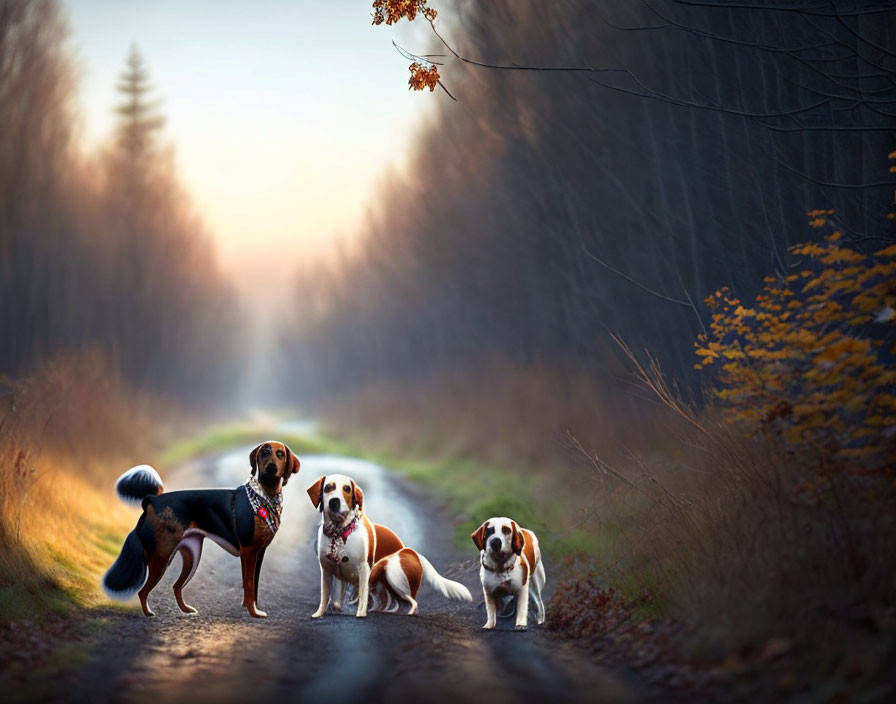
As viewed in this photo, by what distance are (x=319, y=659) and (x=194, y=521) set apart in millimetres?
2039

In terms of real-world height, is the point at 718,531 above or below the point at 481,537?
below

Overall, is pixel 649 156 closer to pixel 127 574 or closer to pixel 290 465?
pixel 290 465

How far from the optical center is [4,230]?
19.3 metres

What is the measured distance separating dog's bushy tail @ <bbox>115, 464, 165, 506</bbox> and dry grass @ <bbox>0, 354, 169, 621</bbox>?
3.52 ft

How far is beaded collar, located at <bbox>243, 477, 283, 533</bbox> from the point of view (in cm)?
853

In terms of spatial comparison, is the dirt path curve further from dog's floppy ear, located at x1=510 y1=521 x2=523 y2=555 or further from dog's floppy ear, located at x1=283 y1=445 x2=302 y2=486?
dog's floppy ear, located at x1=283 y1=445 x2=302 y2=486

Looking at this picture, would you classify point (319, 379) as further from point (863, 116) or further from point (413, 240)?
point (863, 116)

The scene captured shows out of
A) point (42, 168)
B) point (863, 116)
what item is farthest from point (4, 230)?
point (863, 116)

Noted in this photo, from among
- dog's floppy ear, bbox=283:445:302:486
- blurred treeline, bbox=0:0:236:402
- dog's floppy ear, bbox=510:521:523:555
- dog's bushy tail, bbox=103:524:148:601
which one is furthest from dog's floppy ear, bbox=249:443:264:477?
blurred treeline, bbox=0:0:236:402

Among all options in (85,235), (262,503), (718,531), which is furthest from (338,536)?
(85,235)

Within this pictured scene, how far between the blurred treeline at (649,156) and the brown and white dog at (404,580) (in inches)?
133

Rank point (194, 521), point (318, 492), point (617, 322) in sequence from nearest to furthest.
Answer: point (194, 521) → point (318, 492) → point (617, 322)

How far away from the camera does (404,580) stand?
9219 mm

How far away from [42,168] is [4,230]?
1.53m
